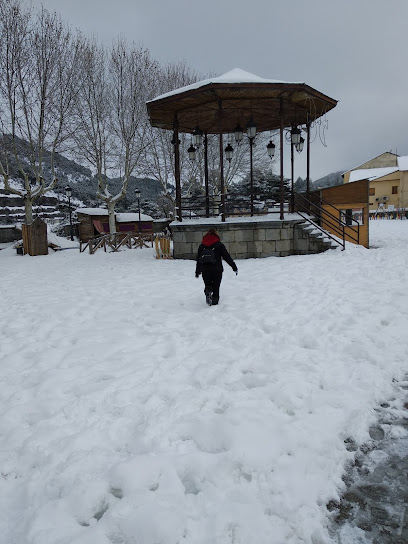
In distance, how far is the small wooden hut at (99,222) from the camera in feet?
103

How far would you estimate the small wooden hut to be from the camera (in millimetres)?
31406

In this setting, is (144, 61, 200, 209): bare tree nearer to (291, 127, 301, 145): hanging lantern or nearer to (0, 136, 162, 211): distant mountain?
(291, 127, 301, 145): hanging lantern

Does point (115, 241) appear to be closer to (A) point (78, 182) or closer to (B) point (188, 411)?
(B) point (188, 411)

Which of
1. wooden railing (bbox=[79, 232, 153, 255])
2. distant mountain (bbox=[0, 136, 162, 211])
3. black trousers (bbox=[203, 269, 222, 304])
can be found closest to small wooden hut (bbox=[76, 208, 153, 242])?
wooden railing (bbox=[79, 232, 153, 255])

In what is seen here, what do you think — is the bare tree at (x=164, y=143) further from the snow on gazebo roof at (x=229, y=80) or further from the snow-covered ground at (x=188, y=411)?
the snow-covered ground at (x=188, y=411)

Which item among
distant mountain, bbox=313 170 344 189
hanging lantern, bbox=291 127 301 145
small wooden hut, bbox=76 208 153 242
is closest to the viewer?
hanging lantern, bbox=291 127 301 145

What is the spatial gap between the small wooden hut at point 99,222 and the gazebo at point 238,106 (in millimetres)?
18126

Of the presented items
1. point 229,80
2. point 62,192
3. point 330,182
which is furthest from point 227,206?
point 330,182

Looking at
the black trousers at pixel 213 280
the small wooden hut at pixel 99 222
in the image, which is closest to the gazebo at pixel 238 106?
the black trousers at pixel 213 280

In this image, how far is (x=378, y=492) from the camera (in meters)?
2.30

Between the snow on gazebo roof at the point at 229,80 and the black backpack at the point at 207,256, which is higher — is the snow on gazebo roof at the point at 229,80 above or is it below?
above

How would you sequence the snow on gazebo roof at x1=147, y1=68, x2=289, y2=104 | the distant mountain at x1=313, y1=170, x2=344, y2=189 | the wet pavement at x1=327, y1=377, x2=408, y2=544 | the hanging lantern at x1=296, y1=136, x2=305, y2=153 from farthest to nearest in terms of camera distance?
the distant mountain at x1=313, y1=170, x2=344, y2=189, the hanging lantern at x1=296, y1=136, x2=305, y2=153, the snow on gazebo roof at x1=147, y1=68, x2=289, y2=104, the wet pavement at x1=327, y1=377, x2=408, y2=544

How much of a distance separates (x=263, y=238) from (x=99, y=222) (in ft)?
75.1

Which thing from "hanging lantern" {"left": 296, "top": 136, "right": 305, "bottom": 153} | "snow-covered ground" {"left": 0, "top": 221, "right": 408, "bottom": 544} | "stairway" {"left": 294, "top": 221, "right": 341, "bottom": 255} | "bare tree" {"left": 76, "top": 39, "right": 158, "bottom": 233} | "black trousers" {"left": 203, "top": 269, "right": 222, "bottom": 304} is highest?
"bare tree" {"left": 76, "top": 39, "right": 158, "bottom": 233}
